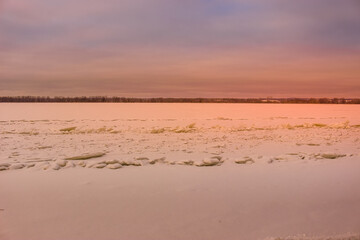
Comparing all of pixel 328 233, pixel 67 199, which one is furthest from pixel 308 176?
pixel 67 199

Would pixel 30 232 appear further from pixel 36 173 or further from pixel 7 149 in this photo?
pixel 7 149

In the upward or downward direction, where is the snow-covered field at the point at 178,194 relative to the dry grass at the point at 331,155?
downward

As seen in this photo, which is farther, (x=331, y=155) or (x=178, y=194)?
(x=331, y=155)

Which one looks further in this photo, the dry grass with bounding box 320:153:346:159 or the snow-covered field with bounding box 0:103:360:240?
the dry grass with bounding box 320:153:346:159

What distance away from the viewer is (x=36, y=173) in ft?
12.5

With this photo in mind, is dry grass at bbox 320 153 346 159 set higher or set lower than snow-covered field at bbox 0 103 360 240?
higher

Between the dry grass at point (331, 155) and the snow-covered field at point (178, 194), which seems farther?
the dry grass at point (331, 155)

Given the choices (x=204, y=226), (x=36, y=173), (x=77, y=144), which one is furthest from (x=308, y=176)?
(x=77, y=144)

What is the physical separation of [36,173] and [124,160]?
3.72 feet

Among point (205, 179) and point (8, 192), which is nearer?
point (8, 192)

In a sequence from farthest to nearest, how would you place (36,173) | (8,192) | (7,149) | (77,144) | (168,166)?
→ (77,144) → (7,149) → (168,166) → (36,173) → (8,192)

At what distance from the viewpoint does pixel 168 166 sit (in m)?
4.15

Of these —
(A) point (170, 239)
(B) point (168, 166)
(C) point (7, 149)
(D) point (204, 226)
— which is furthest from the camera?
(C) point (7, 149)

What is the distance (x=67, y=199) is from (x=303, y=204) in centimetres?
210
